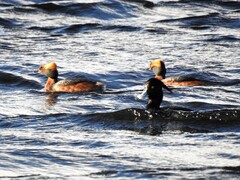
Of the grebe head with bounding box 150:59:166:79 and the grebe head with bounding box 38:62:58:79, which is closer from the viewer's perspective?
the grebe head with bounding box 38:62:58:79

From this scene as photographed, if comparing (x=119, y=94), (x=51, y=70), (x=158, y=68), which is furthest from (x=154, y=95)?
(x=158, y=68)

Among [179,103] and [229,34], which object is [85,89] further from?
[229,34]

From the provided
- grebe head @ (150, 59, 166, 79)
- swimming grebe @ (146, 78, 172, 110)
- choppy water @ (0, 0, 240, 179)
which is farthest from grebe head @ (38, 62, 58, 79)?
swimming grebe @ (146, 78, 172, 110)

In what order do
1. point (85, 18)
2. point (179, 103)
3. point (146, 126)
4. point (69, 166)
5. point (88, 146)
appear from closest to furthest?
point (69, 166)
point (88, 146)
point (146, 126)
point (179, 103)
point (85, 18)

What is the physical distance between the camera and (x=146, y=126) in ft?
54.3

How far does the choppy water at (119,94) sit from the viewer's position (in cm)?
1350

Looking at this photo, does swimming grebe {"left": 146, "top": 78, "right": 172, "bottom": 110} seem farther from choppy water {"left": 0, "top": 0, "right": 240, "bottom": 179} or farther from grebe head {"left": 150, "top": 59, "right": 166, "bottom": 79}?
grebe head {"left": 150, "top": 59, "right": 166, "bottom": 79}

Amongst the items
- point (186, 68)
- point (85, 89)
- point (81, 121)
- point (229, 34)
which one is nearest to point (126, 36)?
point (229, 34)

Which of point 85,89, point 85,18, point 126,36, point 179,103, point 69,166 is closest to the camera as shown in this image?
point 69,166

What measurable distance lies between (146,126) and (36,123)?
6.19 ft

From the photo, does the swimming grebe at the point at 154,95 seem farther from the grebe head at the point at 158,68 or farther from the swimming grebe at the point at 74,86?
the grebe head at the point at 158,68

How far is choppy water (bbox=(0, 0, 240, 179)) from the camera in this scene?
13500mm

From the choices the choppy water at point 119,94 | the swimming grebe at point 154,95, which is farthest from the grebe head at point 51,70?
the swimming grebe at point 154,95

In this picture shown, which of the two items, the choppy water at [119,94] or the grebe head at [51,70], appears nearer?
the choppy water at [119,94]
